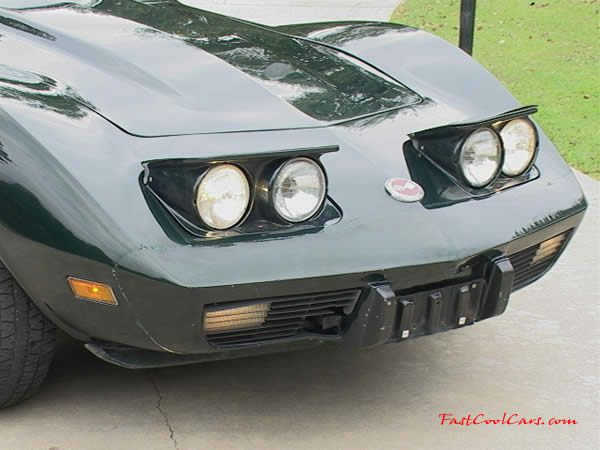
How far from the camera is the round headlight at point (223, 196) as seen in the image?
90.1 inches

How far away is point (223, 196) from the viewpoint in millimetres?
2311

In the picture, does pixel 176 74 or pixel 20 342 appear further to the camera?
pixel 176 74

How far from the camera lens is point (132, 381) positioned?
117 inches

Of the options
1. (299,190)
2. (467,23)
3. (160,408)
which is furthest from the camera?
(467,23)

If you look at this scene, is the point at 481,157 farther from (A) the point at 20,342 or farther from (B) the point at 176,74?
(A) the point at 20,342

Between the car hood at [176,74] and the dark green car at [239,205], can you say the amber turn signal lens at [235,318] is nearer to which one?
the dark green car at [239,205]

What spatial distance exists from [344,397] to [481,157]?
0.84 meters

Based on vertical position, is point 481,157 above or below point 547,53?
above

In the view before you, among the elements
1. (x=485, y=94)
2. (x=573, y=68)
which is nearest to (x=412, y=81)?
(x=485, y=94)

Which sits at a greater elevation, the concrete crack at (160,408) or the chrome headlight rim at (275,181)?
the chrome headlight rim at (275,181)

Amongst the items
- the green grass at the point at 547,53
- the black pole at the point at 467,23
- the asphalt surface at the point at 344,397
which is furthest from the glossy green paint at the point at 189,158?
the green grass at the point at 547,53

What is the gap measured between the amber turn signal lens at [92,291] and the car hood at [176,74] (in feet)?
1.33

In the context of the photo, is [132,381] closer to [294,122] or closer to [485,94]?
[294,122]

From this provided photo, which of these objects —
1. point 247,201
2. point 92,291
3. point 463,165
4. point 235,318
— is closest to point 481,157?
point 463,165
